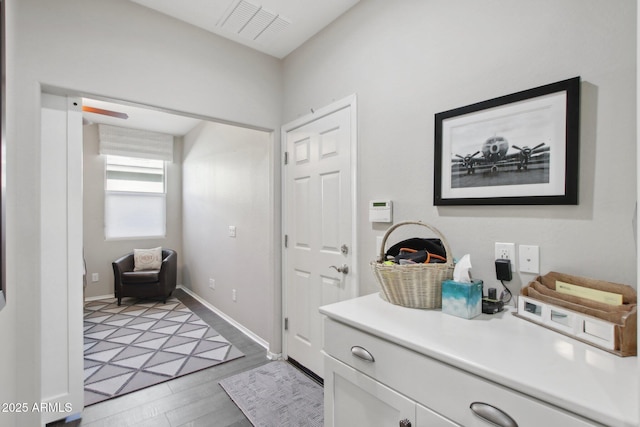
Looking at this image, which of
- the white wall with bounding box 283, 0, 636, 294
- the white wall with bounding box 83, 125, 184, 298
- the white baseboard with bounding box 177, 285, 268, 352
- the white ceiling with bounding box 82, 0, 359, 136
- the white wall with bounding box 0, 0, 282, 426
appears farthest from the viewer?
the white wall with bounding box 83, 125, 184, 298

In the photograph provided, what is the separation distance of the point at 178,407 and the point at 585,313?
2280 millimetres

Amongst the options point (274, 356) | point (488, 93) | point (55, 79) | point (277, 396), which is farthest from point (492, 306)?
point (55, 79)

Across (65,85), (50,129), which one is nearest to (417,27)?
(65,85)

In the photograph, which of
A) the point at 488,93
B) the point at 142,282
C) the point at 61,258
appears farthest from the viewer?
the point at 142,282

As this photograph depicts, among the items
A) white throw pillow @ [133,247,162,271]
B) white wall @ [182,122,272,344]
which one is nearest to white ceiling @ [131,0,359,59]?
white wall @ [182,122,272,344]

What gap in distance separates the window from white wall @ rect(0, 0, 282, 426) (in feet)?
10.9

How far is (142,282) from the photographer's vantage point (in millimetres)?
4238

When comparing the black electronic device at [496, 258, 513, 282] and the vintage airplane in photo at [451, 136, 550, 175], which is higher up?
the vintage airplane in photo at [451, 136, 550, 175]

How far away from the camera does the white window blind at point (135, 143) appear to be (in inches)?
179

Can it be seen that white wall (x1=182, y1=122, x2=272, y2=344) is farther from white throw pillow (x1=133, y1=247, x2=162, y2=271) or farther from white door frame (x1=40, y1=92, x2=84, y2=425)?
white door frame (x1=40, y1=92, x2=84, y2=425)

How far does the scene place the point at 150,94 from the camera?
6.60 feet

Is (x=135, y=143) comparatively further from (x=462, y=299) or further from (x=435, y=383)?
(x=435, y=383)

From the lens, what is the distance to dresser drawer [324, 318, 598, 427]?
72 centimetres

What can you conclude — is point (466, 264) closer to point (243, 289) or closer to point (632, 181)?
point (632, 181)
